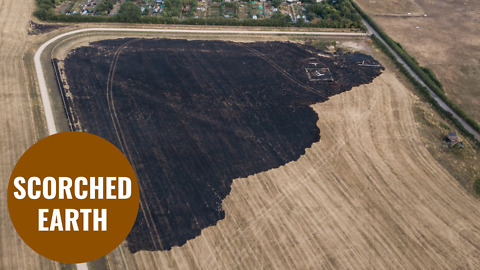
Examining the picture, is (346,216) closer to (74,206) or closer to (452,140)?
(452,140)

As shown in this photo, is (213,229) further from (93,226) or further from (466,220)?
(466,220)

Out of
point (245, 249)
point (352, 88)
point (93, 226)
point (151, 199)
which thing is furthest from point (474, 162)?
point (93, 226)

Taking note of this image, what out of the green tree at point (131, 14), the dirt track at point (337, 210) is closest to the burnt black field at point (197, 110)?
the dirt track at point (337, 210)

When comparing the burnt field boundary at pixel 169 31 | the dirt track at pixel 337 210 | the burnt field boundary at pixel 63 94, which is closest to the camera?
the dirt track at pixel 337 210

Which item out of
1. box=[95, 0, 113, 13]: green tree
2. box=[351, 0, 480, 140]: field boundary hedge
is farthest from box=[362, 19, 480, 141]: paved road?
box=[95, 0, 113, 13]: green tree

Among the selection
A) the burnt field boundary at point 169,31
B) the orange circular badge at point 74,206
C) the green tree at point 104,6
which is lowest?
the orange circular badge at point 74,206

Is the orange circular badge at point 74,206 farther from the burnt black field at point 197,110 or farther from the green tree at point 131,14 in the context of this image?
the green tree at point 131,14
